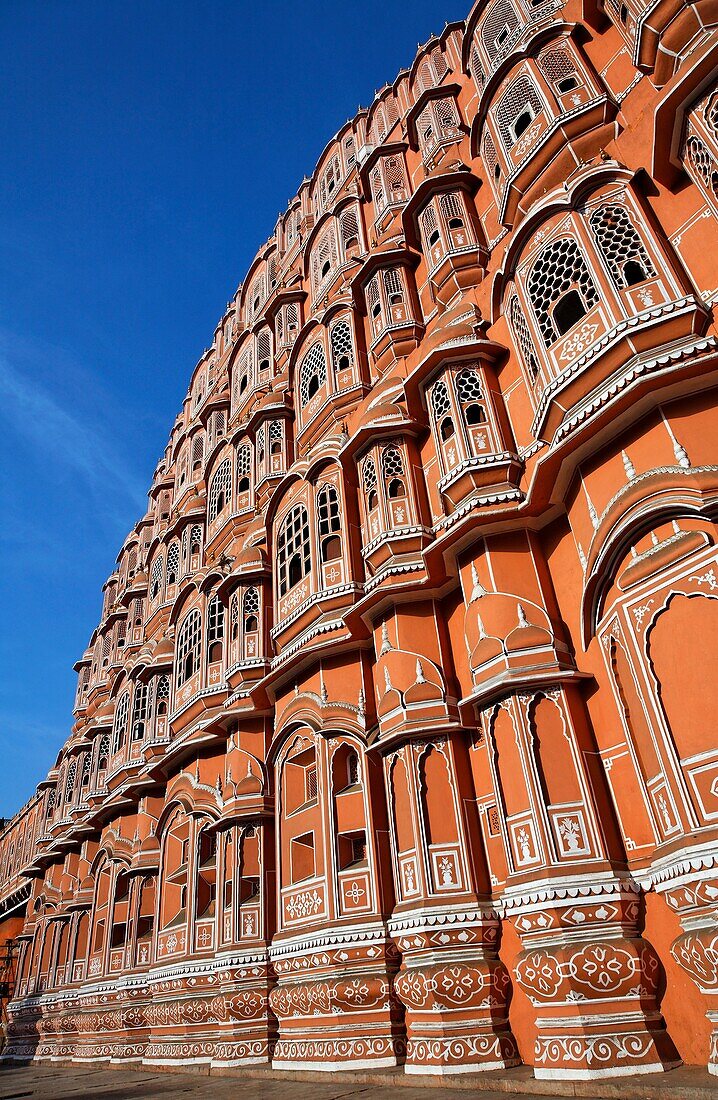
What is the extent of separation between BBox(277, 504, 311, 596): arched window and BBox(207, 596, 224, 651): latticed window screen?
3.11 m

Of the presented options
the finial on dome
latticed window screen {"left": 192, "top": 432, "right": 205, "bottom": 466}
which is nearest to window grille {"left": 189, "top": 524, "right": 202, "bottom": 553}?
latticed window screen {"left": 192, "top": 432, "right": 205, "bottom": 466}

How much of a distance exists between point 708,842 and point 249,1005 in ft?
32.5

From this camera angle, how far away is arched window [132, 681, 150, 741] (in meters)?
23.7

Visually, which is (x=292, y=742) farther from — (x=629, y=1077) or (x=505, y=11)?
(x=505, y=11)

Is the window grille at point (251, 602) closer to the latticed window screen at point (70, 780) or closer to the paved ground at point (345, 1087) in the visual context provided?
the paved ground at point (345, 1087)

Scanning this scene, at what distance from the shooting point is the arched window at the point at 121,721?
2459 centimetres

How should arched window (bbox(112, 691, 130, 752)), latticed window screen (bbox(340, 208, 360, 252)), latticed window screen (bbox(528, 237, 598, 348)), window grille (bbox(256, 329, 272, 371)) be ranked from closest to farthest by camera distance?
latticed window screen (bbox(528, 237, 598, 348)) → latticed window screen (bbox(340, 208, 360, 252)) → window grille (bbox(256, 329, 272, 371)) → arched window (bbox(112, 691, 130, 752))

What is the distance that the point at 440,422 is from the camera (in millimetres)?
12641

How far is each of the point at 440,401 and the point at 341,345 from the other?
5384 millimetres

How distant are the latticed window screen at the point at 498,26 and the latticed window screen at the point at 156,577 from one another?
1714 centimetres

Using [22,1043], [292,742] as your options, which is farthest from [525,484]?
[22,1043]

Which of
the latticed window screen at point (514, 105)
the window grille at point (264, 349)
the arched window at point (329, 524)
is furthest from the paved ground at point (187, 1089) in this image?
the window grille at point (264, 349)

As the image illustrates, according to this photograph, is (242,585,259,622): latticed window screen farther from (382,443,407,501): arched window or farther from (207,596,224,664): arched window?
(382,443,407,501): arched window

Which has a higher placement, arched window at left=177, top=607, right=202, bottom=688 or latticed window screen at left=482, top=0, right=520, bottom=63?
latticed window screen at left=482, top=0, right=520, bottom=63
